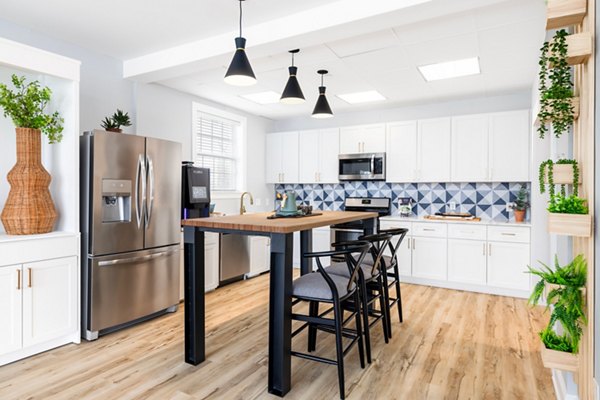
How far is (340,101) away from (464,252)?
104 inches

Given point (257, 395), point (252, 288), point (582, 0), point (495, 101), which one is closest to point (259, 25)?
point (582, 0)

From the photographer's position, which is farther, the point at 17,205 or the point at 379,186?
the point at 379,186

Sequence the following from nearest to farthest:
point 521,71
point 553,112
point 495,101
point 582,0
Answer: point 582,0
point 553,112
point 521,71
point 495,101

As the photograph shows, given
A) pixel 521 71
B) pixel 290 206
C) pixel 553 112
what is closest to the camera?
pixel 553 112

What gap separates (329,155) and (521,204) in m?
2.75

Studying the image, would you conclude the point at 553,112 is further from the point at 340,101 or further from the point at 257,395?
the point at 340,101

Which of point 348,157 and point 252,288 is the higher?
point 348,157

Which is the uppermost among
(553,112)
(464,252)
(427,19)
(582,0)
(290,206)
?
(427,19)

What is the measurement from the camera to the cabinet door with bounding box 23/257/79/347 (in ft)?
8.70

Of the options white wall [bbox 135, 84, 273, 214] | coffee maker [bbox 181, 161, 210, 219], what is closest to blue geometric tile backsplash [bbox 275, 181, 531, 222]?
white wall [bbox 135, 84, 273, 214]

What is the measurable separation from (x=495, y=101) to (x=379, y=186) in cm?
196

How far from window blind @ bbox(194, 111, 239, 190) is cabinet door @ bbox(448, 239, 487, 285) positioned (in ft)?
11.0

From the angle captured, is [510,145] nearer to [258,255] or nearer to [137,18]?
[258,255]

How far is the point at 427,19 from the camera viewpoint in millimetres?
2684
